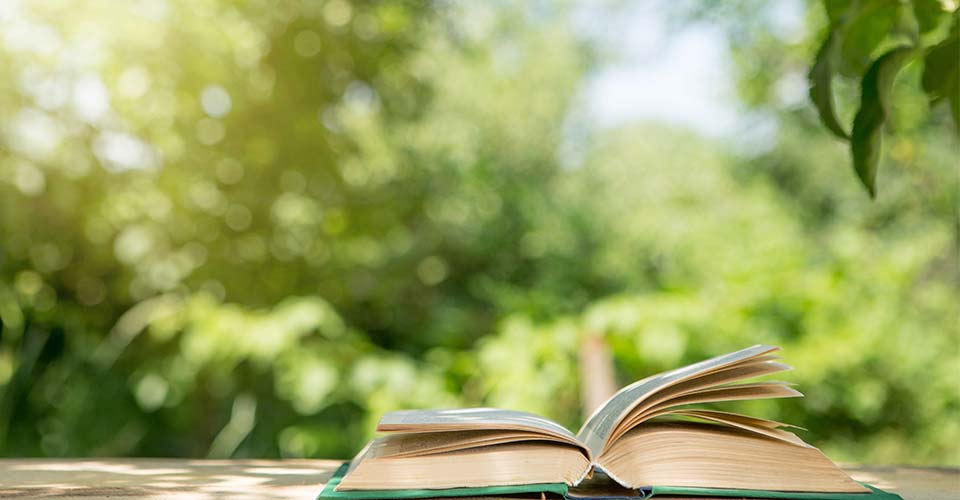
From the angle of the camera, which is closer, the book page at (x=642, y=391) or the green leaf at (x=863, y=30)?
the book page at (x=642, y=391)

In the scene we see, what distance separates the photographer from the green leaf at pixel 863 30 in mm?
743

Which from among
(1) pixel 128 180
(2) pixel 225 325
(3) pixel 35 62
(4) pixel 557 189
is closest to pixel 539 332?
(2) pixel 225 325

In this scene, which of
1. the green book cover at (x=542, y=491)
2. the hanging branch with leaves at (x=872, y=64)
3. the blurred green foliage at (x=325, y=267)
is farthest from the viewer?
the blurred green foliage at (x=325, y=267)

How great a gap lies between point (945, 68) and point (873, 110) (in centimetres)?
9

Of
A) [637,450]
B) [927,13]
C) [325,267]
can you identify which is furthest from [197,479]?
[325,267]

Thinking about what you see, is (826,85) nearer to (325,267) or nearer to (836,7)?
(836,7)

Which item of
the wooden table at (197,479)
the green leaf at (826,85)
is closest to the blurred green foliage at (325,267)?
the wooden table at (197,479)

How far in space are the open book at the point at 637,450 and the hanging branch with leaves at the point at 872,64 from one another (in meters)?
0.22

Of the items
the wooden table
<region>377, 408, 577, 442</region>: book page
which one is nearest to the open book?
<region>377, 408, 577, 442</region>: book page

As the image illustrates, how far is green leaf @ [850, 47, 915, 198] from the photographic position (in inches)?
27.6

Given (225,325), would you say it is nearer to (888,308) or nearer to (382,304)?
(382,304)

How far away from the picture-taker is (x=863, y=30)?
0.76 m

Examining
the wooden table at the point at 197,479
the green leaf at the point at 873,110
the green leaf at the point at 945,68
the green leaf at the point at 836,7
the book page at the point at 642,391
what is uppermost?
the green leaf at the point at 836,7

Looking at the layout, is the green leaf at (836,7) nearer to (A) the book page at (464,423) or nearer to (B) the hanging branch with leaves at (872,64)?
(B) the hanging branch with leaves at (872,64)
